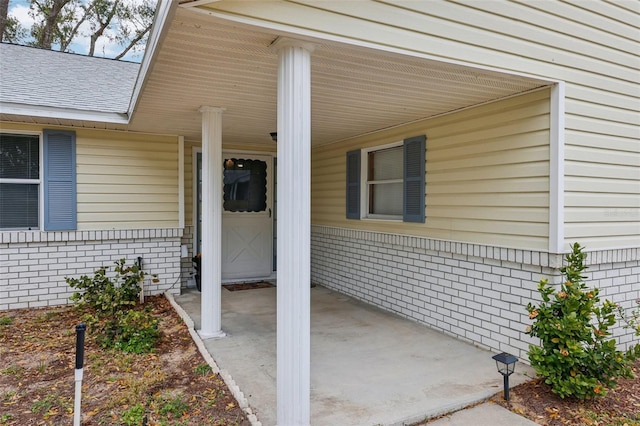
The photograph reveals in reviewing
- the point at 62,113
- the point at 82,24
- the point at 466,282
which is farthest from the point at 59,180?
the point at 82,24

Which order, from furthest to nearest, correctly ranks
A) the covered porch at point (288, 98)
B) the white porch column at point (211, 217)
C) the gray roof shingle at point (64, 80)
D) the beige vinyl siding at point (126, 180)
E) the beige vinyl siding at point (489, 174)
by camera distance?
the beige vinyl siding at point (126, 180) < the gray roof shingle at point (64, 80) < the white porch column at point (211, 217) < the beige vinyl siding at point (489, 174) < the covered porch at point (288, 98)

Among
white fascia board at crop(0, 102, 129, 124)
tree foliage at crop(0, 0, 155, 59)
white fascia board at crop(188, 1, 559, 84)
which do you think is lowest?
white fascia board at crop(188, 1, 559, 84)

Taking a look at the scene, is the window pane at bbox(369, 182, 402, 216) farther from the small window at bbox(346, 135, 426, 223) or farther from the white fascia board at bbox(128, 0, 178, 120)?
the white fascia board at bbox(128, 0, 178, 120)

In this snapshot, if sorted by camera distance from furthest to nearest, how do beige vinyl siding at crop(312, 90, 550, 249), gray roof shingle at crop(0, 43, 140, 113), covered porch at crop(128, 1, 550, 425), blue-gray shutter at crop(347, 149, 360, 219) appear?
blue-gray shutter at crop(347, 149, 360, 219)
gray roof shingle at crop(0, 43, 140, 113)
beige vinyl siding at crop(312, 90, 550, 249)
covered porch at crop(128, 1, 550, 425)

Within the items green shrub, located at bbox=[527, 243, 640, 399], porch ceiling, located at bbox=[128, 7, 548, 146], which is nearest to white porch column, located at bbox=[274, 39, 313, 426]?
porch ceiling, located at bbox=[128, 7, 548, 146]

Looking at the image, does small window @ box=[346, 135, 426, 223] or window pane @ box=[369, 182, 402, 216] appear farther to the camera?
window pane @ box=[369, 182, 402, 216]

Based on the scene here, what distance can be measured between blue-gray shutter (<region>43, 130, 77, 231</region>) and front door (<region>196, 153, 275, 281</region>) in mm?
2332

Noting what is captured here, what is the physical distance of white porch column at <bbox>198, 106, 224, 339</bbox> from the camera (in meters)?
4.27

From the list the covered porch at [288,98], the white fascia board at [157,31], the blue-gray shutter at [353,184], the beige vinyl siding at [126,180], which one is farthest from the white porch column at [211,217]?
the blue-gray shutter at [353,184]

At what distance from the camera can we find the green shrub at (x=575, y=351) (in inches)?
115

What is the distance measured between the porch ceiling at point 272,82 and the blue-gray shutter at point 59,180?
119 cm

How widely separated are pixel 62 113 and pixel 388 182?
4.28 metres

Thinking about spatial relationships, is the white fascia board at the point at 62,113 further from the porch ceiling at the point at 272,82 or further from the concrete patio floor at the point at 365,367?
the concrete patio floor at the point at 365,367

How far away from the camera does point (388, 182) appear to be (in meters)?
5.59
